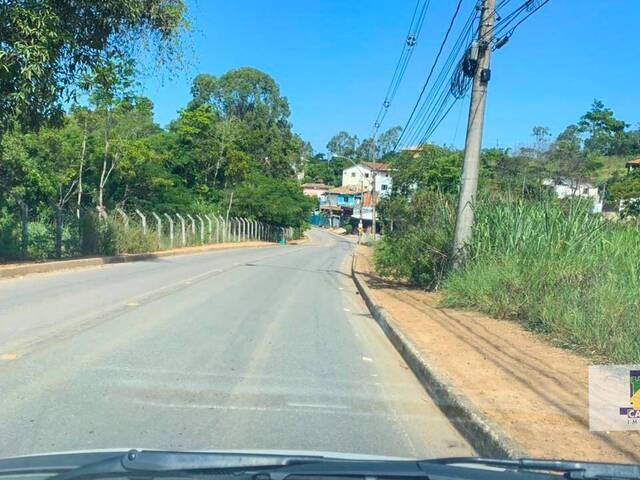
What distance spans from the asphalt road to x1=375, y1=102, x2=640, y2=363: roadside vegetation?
2289 millimetres

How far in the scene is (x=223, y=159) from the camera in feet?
185

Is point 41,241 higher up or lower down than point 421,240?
lower down

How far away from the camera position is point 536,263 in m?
11.8

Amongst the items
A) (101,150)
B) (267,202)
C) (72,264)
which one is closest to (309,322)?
(72,264)

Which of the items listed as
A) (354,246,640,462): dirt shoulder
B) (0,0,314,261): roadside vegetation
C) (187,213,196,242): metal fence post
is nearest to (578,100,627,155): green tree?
(0,0,314,261): roadside vegetation

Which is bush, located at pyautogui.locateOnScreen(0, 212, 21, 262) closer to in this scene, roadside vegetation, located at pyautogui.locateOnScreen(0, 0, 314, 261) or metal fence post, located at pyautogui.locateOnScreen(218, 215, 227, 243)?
roadside vegetation, located at pyautogui.locateOnScreen(0, 0, 314, 261)

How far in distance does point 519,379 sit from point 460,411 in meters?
1.53

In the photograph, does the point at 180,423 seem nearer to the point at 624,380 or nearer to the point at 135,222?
the point at 624,380

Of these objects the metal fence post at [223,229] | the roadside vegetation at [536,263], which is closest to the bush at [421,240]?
the roadside vegetation at [536,263]

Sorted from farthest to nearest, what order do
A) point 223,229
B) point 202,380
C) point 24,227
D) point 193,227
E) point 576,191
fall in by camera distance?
point 223,229 < point 193,227 < point 576,191 < point 24,227 < point 202,380

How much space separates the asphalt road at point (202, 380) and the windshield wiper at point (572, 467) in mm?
1846

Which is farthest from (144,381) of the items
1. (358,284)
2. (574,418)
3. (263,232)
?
(263,232)

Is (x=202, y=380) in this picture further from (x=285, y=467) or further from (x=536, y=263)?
(x=536, y=263)

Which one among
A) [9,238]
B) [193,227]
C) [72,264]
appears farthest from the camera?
[193,227]
